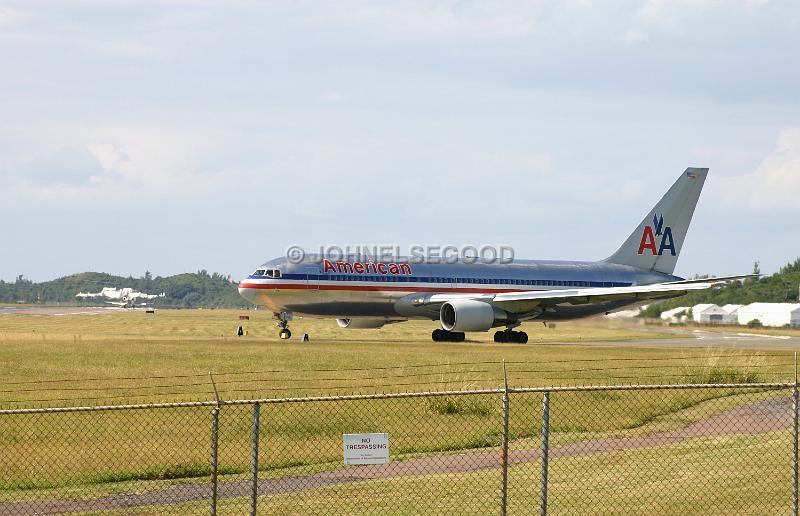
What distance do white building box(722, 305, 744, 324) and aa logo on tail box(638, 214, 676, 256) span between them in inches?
2324

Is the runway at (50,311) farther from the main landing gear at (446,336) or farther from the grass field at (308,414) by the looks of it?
the grass field at (308,414)

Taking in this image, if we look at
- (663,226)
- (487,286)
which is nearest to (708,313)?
(663,226)

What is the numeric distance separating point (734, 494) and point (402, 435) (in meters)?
7.73

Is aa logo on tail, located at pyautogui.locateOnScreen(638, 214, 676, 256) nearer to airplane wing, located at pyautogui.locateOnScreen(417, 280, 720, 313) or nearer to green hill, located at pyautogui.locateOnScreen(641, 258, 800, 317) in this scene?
airplane wing, located at pyautogui.locateOnScreen(417, 280, 720, 313)

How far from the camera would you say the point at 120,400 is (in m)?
25.2

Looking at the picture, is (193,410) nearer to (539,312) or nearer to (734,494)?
(734,494)

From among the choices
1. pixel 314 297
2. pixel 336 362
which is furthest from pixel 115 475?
pixel 314 297

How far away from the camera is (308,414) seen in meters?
Answer: 24.3

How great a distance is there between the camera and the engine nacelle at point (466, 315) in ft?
172

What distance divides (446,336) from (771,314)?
70313mm

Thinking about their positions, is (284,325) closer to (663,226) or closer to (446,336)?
(446,336)

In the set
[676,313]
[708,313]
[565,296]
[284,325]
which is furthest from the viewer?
[708,313]

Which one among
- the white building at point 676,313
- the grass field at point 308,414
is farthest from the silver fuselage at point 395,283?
the white building at point 676,313

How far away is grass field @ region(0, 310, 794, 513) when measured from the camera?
18109 mm
